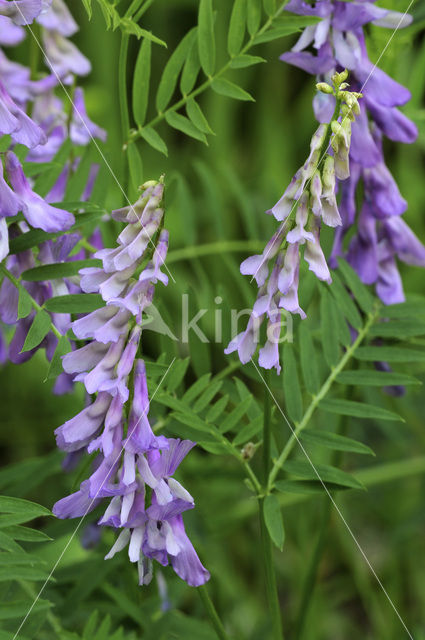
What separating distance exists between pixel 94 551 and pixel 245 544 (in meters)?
0.58

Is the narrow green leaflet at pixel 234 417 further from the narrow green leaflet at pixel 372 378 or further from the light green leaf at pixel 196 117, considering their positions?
the light green leaf at pixel 196 117

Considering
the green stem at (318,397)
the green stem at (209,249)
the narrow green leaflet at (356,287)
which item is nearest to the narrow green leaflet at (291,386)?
the green stem at (318,397)

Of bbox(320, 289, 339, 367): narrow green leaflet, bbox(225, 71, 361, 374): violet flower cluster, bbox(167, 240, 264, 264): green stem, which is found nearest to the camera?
bbox(225, 71, 361, 374): violet flower cluster

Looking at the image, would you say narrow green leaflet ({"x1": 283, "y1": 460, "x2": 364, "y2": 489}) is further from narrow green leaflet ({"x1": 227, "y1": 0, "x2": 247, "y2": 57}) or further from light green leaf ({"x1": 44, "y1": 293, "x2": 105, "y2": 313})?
narrow green leaflet ({"x1": 227, "y1": 0, "x2": 247, "y2": 57})

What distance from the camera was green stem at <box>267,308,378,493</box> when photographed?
82cm

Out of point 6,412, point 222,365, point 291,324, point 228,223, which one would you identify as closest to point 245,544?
point 222,365

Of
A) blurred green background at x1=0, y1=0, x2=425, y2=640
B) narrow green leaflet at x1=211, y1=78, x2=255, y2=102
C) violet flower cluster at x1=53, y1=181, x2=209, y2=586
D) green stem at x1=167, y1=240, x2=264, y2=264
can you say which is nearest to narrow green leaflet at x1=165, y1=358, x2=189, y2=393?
blurred green background at x1=0, y1=0, x2=425, y2=640

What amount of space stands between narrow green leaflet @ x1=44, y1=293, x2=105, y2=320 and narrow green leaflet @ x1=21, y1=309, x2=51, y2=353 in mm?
16

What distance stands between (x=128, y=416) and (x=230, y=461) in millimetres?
933

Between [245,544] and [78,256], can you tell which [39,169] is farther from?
[245,544]

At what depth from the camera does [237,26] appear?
32.9 inches

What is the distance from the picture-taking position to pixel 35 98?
1021mm

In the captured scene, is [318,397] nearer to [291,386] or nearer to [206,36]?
[291,386]

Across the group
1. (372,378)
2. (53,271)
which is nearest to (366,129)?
(372,378)
